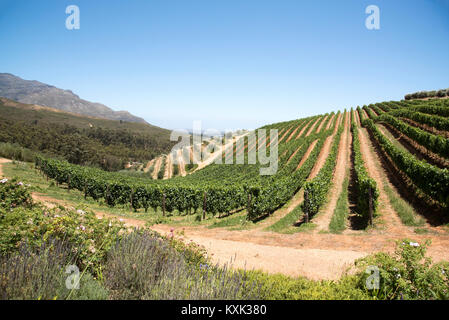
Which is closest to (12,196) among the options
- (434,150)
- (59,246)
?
(59,246)

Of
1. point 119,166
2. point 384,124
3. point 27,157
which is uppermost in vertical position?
point 384,124

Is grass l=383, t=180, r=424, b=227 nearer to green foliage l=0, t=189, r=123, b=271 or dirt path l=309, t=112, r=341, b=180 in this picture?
dirt path l=309, t=112, r=341, b=180

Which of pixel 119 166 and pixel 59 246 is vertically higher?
pixel 59 246

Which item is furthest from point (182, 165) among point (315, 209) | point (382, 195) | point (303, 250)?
point (303, 250)

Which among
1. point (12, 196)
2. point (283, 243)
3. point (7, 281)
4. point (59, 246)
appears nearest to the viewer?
point (7, 281)

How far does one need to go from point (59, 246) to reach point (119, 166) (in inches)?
3506

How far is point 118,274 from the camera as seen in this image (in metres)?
3.78

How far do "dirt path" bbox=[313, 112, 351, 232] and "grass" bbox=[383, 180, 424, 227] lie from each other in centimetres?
336

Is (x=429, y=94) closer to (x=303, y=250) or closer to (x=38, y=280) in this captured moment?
(x=303, y=250)

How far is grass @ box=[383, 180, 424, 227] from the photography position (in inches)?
441

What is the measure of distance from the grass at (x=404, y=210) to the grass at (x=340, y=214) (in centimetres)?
262

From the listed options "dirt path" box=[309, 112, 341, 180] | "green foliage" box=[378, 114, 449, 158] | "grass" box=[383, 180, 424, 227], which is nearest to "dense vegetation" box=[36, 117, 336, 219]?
"dirt path" box=[309, 112, 341, 180]
